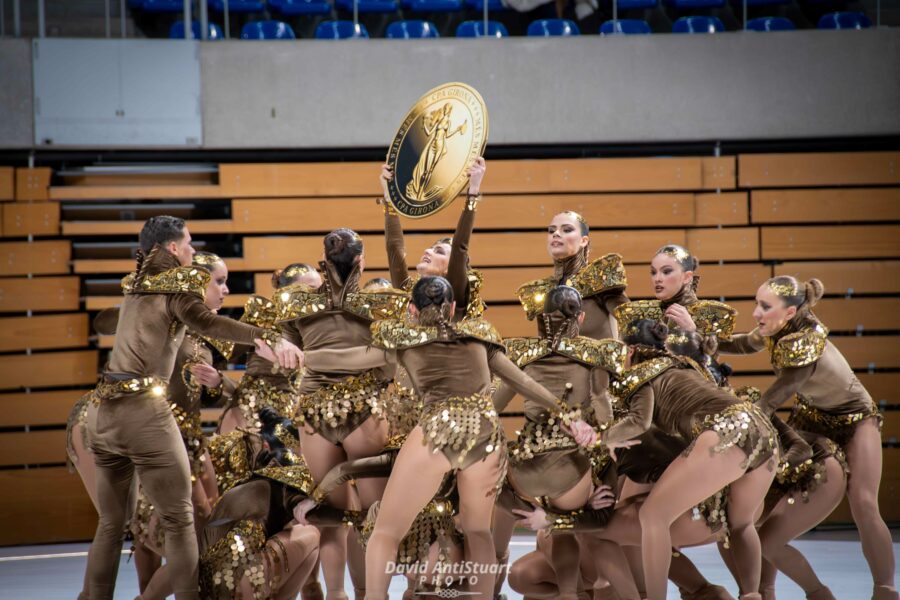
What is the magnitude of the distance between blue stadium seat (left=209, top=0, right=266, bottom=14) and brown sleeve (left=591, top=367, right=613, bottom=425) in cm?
599

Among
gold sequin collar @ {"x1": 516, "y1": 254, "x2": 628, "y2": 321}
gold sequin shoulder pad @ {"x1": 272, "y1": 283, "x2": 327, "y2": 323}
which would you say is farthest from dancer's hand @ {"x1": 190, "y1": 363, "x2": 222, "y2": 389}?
gold sequin collar @ {"x1": 516, "y1": 254, "x2": 628, "y2": 321}

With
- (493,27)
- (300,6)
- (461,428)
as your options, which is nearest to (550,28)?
(493,27)

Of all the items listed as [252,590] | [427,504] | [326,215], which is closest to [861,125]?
[326,215]

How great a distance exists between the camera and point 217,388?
5.42 metres

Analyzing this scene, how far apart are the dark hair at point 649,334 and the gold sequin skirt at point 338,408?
1.06 meters

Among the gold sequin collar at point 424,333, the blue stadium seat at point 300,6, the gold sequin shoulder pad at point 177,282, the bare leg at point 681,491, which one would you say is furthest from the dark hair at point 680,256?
the blue stadium seat at point 300,6

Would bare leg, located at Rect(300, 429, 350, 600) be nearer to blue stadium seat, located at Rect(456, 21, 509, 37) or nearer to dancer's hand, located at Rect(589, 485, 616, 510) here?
dancer's hand, located at Rect(589, 485, 616, 510)

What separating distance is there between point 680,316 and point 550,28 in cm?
462

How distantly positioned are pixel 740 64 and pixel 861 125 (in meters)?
1.03

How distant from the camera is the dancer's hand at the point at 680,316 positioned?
15.3 ft

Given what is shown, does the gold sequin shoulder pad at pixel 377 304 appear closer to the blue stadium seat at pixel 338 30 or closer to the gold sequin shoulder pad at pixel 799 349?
the gold sequin shoulder pad at pixel 799 349

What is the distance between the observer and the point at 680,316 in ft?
15.4

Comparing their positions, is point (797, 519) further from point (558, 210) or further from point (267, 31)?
point (267, 31)

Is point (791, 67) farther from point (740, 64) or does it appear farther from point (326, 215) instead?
point (326, 215)
